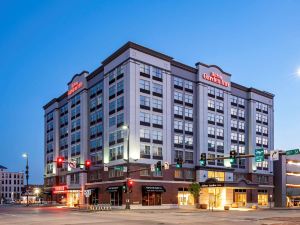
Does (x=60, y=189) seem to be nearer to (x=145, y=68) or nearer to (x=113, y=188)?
(x=113, y=188)

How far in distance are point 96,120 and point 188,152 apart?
67.8 feet

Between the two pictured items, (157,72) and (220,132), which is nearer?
(157,72)

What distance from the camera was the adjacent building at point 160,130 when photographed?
236 ft

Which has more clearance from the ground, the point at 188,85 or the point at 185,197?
the point at 188,85

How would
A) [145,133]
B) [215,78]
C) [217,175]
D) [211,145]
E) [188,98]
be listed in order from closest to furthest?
[145,133] < [188,98] < [217,175] < [211,145] < [215,78]

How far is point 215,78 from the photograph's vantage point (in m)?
87.8

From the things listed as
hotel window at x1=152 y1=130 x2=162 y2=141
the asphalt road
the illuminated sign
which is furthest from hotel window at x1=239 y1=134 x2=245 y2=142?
the asphalt road

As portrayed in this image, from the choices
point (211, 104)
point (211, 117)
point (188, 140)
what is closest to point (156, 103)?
point (188, 140)

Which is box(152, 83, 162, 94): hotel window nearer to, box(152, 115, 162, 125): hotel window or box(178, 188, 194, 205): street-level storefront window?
box(152, 115, 162, 125): hotel window

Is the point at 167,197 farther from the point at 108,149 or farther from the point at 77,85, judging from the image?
the point at 77,85

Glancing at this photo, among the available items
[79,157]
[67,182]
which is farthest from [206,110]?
[67,182]

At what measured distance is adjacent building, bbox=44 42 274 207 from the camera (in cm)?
7181

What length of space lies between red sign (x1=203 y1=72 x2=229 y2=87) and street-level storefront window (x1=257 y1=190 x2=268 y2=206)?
27.3m

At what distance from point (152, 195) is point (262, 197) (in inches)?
1412
